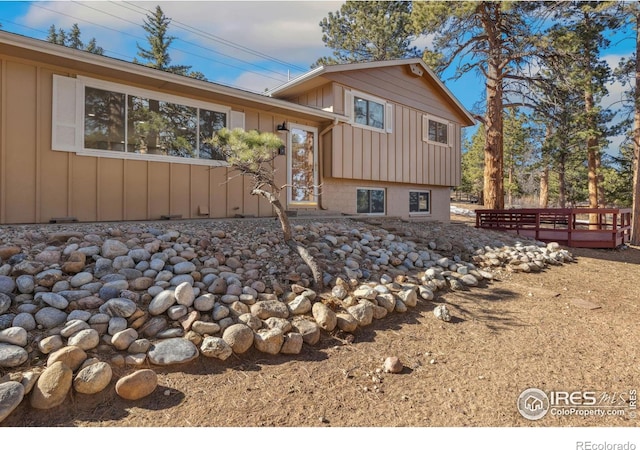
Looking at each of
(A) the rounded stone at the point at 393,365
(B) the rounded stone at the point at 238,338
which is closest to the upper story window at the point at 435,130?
(A) the rounded stone at the point at 393,365

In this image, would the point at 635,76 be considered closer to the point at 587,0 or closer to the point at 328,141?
the point at 587,0

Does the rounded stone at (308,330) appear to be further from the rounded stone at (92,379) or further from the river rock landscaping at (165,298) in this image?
the rounded stone at (92,379)

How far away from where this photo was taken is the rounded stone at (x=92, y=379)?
2162mm

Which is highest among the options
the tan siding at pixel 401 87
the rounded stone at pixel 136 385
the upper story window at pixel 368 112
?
the tan siding at pixel 401 87

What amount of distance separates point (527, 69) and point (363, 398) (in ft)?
41.7

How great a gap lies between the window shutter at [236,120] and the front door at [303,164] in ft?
4.48

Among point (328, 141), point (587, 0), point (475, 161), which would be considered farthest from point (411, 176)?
point (475, 161)

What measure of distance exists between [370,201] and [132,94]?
6164 mm

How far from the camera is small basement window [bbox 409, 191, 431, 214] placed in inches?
437

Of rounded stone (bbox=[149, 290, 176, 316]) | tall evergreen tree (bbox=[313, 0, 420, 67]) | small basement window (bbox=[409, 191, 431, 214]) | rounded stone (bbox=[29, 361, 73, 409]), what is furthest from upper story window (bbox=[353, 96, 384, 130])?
tall evergreen tree (bbox=[313, 0, 420, 67])

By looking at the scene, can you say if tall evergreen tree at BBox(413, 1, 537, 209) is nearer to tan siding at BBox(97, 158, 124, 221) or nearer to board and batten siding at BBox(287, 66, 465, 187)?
board and batten siding at BBox(287, 66, 465, 187)

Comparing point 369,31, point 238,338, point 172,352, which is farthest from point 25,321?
point 369,31

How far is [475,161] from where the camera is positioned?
29.1m

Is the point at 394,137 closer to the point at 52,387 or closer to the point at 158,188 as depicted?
the point at 158,188
